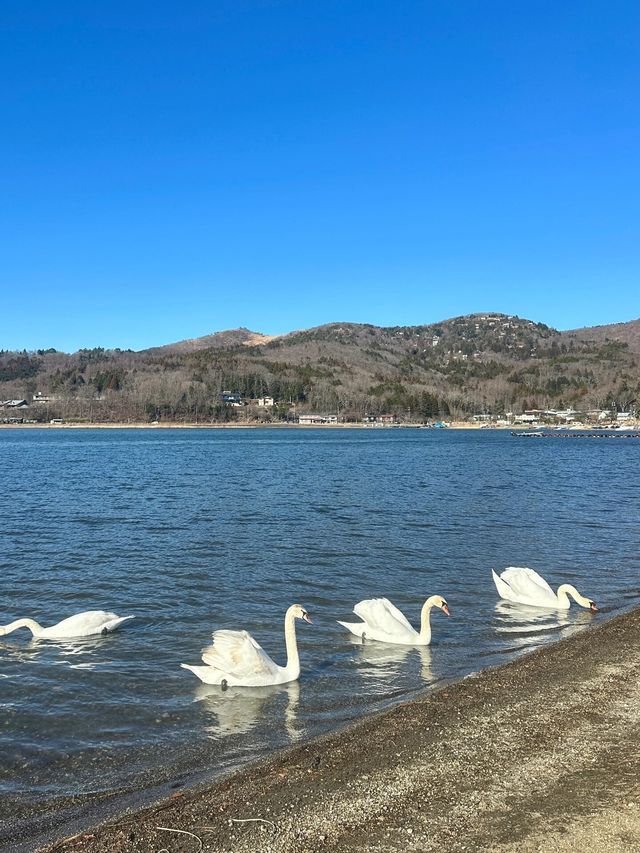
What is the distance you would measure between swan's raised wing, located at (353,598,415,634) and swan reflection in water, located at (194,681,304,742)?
2620 mm

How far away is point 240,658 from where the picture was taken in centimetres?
1097

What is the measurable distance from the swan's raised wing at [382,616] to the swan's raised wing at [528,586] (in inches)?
160

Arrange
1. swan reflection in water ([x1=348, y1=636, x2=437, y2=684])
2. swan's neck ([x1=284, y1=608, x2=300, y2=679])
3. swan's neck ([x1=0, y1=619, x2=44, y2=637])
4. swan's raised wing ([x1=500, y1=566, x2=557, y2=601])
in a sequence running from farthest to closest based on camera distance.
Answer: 1. swan's raised wing ([x1=500, y1=566, x2=557, y2=601])
2. swan's neck ([x1=0, y1=619, x2=44, y2=637])
3. swan reflection in water ([x1=348, y1=636, x2=437, y2=684])
4. swan's neck ([x1=284, y1=608, x2=300, y2=679])

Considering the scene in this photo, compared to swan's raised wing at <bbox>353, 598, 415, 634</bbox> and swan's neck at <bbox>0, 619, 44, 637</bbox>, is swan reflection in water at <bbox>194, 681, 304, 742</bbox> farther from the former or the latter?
swan's neck at <bbox>0, 619, 44, 637</bbox>

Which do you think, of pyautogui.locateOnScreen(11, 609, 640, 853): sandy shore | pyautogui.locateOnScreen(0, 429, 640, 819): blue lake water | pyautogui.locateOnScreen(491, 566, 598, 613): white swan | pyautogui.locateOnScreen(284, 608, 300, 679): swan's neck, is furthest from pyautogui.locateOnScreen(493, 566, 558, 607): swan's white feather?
pyautogui.locateOnScreen(284, 608, 300, 679): swan's neck

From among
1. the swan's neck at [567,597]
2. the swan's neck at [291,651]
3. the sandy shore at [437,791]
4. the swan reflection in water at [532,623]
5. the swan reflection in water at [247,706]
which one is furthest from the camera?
the swan's neck at [567,597]

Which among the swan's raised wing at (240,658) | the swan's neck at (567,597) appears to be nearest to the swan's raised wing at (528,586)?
the swan's neck at (567,597)

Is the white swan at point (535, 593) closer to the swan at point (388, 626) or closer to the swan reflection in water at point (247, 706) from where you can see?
the swan at point (388, 626)

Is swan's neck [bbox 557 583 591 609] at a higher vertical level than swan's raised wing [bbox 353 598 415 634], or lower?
lower

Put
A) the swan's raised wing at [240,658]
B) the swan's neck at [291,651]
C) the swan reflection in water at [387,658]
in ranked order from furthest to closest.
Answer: the swan reflection in water at [387,658] < the swan's neck at [291,651] < the swan's raised wing at [240,658]

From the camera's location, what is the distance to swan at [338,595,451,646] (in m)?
13.2

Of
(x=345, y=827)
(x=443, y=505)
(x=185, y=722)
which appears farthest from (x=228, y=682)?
(x=443, y=505)

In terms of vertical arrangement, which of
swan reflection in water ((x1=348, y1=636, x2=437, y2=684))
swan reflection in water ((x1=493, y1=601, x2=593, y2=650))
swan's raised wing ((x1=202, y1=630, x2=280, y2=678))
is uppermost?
swan's raised wing ((x1=202, y1=630, x2=280, y2=678))

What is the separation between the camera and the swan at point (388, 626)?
13.2 metres
